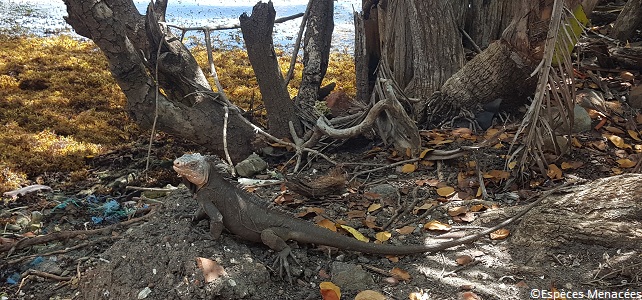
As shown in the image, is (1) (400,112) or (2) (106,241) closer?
(2) (106,241)

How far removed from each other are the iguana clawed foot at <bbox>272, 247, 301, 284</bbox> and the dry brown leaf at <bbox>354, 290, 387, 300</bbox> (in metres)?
0.36

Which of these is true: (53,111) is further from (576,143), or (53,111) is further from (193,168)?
(576,143)

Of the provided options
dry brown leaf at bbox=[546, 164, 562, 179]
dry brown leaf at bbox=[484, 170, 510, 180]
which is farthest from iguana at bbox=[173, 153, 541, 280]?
dry brown leaf at bbox=[546, 164, 562, 179]

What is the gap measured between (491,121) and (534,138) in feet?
3.38

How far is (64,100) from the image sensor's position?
21.4 ft

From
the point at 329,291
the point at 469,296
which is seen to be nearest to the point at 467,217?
the point at 469,296

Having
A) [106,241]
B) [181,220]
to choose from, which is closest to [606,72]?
[181,220]

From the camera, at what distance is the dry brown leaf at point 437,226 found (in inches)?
120

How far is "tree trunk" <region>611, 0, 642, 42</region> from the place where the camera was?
5.21 m

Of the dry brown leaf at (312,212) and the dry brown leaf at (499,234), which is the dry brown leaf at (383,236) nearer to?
the dry brown leaf at (312,212)

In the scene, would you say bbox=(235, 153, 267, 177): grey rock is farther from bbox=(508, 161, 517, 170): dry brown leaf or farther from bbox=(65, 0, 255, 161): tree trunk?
bbox=(508, 161, 517, 170): dry brown leaf

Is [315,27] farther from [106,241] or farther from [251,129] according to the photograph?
[106,241]

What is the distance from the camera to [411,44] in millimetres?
4941

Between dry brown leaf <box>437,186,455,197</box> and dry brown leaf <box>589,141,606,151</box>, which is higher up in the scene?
dry brown leaf <box>589,141,606,151</box>
